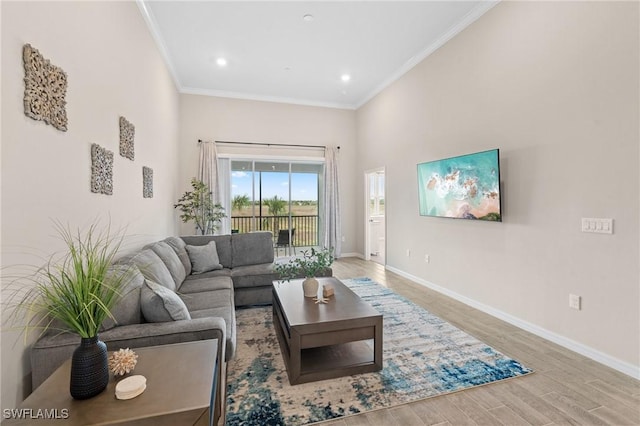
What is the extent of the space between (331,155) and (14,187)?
18.8 ft

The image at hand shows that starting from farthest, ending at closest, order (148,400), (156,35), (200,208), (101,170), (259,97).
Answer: (259,97)
(200,208)
(156,35)
(101,170)
(148,400)

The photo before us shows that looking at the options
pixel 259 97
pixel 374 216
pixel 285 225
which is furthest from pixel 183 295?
pixel 374 216

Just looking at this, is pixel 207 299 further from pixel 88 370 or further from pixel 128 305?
pixel 88 370

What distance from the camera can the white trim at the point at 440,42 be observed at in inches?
134

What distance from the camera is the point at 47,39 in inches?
67.6

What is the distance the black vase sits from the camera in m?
1.14

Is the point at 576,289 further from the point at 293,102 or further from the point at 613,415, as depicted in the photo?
the point at 293,102

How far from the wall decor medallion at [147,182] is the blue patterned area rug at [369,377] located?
6.55ft

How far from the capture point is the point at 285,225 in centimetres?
668

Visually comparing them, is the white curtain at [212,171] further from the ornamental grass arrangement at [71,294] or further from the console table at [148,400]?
the console table at [148,400]

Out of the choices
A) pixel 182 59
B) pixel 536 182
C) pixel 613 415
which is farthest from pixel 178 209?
pixel 613 415

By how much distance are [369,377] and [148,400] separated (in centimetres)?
156

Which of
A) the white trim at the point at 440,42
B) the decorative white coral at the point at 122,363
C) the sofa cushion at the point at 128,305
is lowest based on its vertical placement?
the decorative white coral at the point at 122,363

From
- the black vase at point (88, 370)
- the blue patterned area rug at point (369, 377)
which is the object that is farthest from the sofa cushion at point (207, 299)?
the black vase at point (88, 370)
